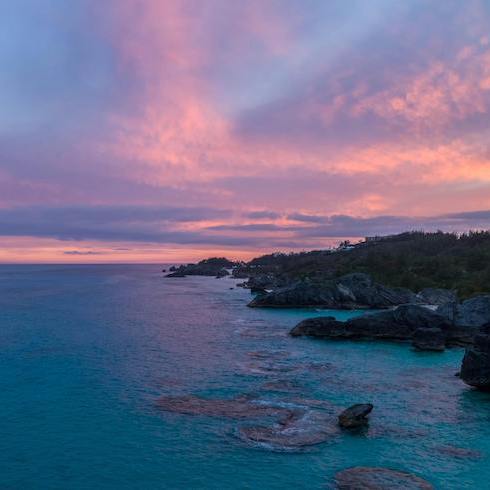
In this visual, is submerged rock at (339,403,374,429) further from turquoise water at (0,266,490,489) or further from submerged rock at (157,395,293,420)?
submerged rock at (157,395,293,420)

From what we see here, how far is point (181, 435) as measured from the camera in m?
29.8

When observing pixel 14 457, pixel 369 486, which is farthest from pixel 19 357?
pixel 369 486

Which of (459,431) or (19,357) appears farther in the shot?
(19,357)

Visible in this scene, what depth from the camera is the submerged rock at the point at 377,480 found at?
23000mm

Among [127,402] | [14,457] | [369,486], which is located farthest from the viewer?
[127,402]

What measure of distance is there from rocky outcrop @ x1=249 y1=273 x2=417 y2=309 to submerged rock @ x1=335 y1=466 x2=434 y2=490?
8460 cm

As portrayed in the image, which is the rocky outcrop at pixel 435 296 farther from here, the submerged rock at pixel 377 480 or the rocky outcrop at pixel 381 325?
the submerged rock at pixel 377 480

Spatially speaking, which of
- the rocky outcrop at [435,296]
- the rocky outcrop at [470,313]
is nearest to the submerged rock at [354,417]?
the rocky outcrop at [470,313]

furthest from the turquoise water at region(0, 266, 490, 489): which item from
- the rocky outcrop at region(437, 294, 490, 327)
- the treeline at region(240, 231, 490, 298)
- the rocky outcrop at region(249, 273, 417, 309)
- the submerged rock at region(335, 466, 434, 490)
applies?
the treeline at region(240, 231, 490, 298)

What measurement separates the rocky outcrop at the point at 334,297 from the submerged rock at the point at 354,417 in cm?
7806

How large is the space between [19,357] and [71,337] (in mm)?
13996

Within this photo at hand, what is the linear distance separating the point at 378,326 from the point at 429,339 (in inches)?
384

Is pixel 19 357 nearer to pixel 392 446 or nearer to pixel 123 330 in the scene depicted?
pixel 123 330

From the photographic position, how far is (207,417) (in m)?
32.9
